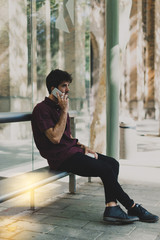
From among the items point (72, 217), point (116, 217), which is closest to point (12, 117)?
point (72, 217)

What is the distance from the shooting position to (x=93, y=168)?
4023mm

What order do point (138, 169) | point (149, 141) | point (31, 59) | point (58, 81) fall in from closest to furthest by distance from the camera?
point (58, 81) < point (138, 169) < point (31, 59) < point (149, 141)

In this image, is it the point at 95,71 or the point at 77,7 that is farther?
the point at 95,71

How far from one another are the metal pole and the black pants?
155cm

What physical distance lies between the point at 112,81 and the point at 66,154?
1957 millimetres

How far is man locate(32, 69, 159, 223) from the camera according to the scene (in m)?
3.99

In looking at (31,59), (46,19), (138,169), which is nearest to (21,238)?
(138,169)

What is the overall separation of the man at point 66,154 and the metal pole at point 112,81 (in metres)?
1.35

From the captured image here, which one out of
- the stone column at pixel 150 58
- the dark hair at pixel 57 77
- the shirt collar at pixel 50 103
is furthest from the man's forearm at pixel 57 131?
the stone column at pixel 150 58

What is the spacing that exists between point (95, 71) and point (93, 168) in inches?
804

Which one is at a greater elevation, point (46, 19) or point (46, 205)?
point (46, 19)

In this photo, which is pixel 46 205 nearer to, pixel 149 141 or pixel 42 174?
pixel 42 174

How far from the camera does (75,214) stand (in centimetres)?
437

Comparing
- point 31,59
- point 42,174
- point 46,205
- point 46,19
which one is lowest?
point 46,205
